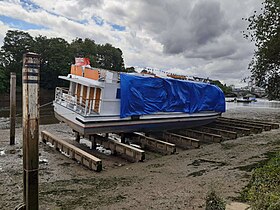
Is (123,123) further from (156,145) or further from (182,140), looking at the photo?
(182,140)

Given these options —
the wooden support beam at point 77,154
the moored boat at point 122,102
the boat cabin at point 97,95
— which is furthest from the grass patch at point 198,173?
the boat cabin at point 97,95

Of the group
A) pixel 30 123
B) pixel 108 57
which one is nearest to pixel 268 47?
pixel 30 123

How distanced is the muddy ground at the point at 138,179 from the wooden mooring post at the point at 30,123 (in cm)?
148

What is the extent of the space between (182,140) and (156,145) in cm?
181

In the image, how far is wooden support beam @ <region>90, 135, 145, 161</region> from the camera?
10594 millimetres

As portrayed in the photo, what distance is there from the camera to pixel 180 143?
13.7m

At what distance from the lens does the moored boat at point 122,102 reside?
12.2 m

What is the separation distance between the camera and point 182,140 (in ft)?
44.2

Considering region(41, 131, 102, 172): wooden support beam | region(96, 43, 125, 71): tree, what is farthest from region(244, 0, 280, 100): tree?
region(96, 43, 125, 71): tree

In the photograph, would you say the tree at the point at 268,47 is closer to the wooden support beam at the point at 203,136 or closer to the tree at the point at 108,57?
the wooden support beam at the point at 203,136

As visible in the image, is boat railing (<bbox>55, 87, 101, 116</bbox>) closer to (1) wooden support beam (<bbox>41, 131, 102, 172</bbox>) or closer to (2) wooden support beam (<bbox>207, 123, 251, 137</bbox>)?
(1) wooden support beam (<bbox>41, 131, 102, 172</bbox>)

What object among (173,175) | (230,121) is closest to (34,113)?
(173,175)

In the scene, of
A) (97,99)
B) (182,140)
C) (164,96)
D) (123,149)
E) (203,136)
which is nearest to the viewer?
(123,149)

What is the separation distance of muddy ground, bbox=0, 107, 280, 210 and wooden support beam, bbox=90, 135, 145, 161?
12.2 inches
